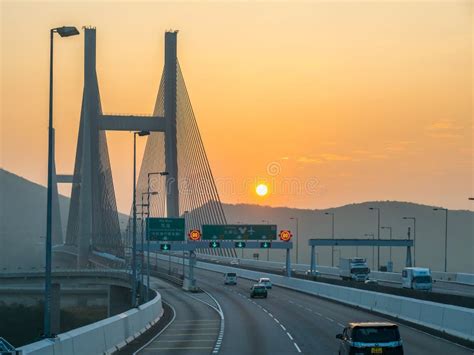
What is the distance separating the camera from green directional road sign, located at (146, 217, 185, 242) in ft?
313

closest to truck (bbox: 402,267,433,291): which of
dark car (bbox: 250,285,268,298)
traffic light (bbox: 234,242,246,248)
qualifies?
dark car (bbox: 250,285,268,298)

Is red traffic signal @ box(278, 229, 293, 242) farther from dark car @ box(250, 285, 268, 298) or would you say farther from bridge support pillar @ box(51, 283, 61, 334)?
bridge support pillar @ box(51, 283, 61, 334)

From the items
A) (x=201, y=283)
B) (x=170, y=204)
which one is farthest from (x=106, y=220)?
(x=170, y=204)

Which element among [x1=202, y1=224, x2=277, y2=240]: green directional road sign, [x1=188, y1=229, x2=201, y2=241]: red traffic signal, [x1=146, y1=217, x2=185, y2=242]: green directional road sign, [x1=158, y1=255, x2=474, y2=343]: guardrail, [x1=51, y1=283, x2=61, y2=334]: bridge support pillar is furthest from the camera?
[x1=202, y1=224, x2=277, y2=240]: green directional road sign

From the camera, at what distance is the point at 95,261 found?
13612cm

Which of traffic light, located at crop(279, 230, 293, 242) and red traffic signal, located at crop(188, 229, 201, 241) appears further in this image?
traffic light, located at crop(279, 230, 293, 242)

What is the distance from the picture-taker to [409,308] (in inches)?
1906

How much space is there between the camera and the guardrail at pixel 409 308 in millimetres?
38031

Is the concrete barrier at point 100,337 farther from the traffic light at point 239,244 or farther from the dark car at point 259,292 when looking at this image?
the traffic light at point 239,244

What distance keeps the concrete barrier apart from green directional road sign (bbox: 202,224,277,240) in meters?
49.2

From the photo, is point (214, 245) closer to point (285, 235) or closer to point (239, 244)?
point (239, 244)

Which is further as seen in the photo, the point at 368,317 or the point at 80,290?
the point at 80,290

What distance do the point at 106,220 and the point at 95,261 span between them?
81.7 ft

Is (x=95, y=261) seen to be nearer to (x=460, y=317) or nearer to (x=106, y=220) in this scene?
(x=106, y=220)
